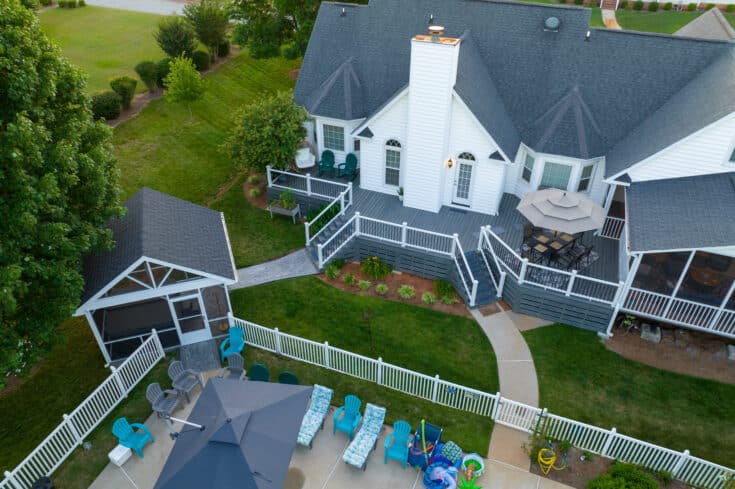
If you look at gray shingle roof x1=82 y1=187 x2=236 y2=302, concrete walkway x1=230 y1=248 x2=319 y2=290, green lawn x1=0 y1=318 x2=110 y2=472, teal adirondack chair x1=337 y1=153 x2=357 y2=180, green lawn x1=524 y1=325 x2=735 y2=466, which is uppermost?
gray shingle roof x1=82 y1=187 x2=236 y2=302

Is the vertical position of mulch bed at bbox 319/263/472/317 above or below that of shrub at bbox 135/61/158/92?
below

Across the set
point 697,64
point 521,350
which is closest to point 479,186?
point 521,350

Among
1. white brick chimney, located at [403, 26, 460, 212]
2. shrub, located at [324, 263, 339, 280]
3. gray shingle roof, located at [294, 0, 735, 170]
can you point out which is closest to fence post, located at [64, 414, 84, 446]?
shrub, located at [324, 263, 339, 280]

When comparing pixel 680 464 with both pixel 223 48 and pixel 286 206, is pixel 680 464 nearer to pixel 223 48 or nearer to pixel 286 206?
pixel 286 206

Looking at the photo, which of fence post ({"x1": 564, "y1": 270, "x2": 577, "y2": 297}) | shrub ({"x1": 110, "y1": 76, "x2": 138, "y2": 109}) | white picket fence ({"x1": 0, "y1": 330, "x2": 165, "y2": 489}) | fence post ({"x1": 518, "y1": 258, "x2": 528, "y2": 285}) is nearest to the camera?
white picket fence ({"x1": 0, "y1": 330, "x2": 165, "y2": 489})

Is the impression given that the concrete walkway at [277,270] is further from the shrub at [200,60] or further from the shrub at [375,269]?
the shrub at [200,60]

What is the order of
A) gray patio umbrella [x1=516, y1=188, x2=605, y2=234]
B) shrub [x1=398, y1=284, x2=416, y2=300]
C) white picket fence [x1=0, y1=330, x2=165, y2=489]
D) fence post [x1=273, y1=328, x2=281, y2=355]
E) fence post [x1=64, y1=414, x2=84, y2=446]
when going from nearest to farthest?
white picket fence [x1=0, y1=330, x2=165, y2=489] < fence post [x1=64, y1=414, x2=84, y2=446] < fence post [x1=273, y1=328, x2=281, y2=355] < gray patio umbrella [x1=516, y1=188, x2=605, y2=234] < shrub [x1=398, y1=284, x2=416, y2=300]

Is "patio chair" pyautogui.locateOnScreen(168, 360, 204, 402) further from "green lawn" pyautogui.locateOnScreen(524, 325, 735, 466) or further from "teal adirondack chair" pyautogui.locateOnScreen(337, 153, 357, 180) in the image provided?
"teal adirondack chair" pyautogui.locateOnScreen(337, 153, 357, 180)
